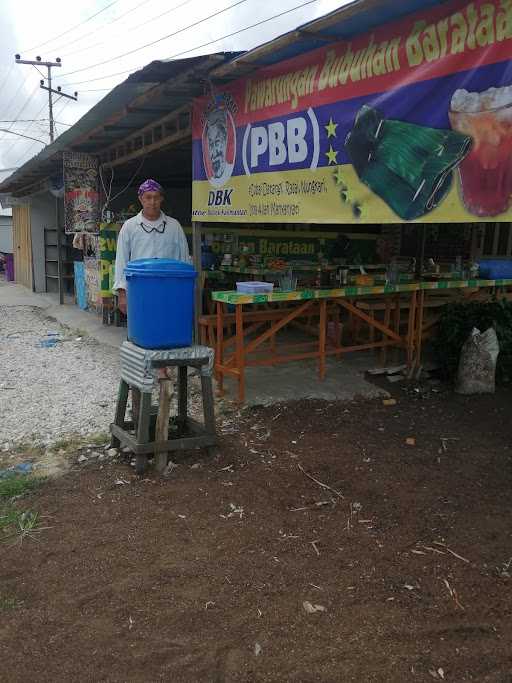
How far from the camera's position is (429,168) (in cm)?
379

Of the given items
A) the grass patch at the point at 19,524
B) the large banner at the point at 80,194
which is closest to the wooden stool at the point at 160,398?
the grass patch at the point at 19,524

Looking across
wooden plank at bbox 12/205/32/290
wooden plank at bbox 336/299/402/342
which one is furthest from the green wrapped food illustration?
wooden plank at bbox 12/205/32/290

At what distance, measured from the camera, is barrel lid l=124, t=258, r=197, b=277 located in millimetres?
3898

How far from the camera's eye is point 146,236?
454 centimetres

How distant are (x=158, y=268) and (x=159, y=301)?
0.22m

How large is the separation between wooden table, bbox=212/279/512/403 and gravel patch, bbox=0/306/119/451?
131cm

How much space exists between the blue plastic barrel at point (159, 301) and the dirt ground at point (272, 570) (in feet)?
3.26

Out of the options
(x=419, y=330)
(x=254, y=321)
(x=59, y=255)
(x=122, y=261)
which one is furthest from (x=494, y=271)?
(x=59, y=255)

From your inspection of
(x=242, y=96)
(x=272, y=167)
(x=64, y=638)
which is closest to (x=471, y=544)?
(x=64, y=638)

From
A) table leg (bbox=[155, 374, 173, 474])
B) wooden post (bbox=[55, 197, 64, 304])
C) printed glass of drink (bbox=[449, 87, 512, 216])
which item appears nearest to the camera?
printed glass of drink (bbox=[449, 87, 512, 216])

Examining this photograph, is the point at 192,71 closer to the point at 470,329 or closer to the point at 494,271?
the point at 470,329

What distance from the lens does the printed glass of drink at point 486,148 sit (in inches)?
130

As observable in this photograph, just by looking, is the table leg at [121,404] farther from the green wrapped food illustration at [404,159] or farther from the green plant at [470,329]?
the green plant at [470,329]

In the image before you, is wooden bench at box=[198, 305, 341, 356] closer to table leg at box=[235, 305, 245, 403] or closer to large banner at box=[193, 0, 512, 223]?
table leg at box=[235, 305, 245, 403]
